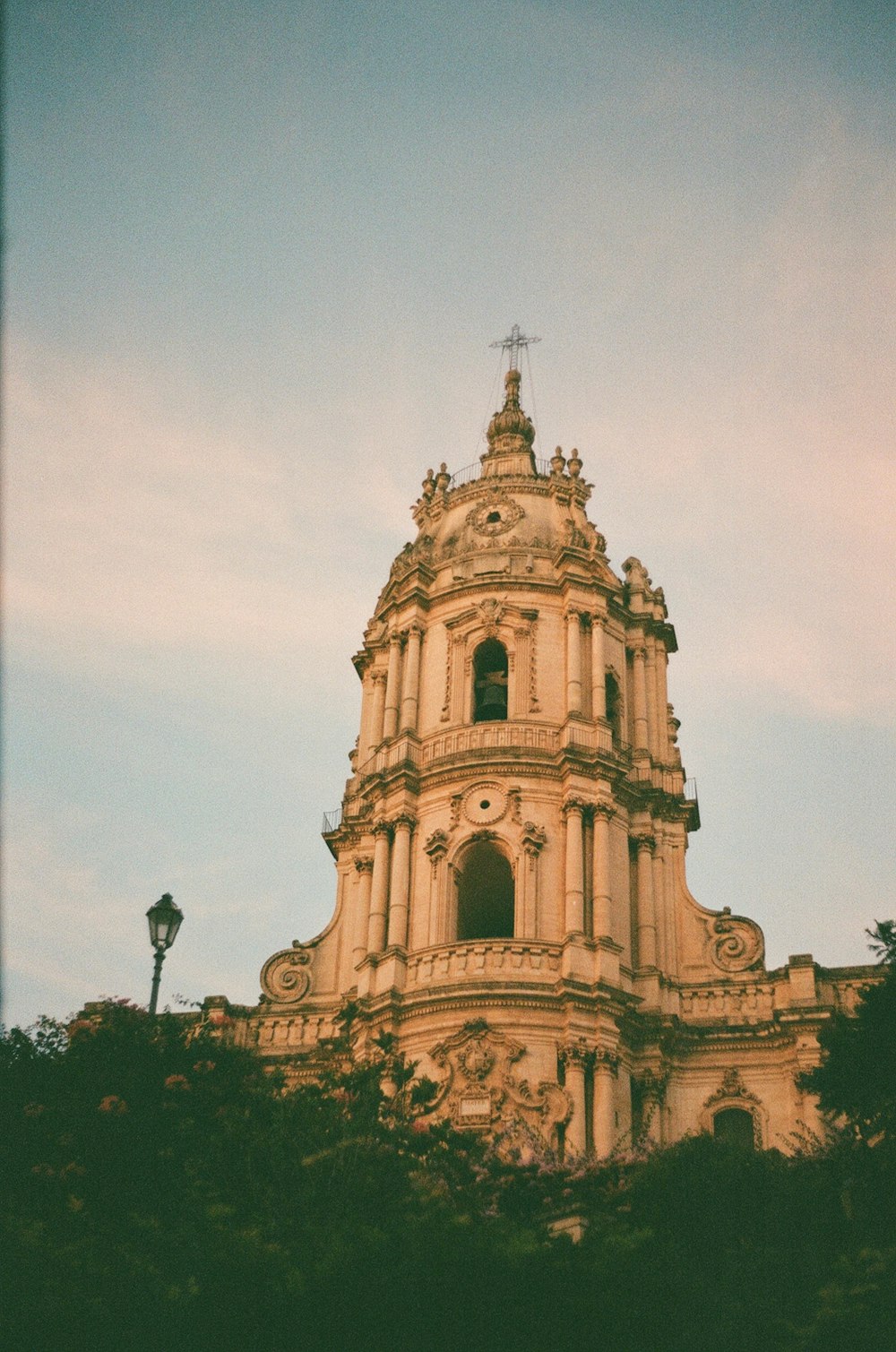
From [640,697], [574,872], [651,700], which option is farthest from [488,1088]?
[651,700]

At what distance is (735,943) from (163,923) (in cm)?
1881

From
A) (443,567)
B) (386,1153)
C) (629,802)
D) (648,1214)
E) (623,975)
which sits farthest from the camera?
(443,567)

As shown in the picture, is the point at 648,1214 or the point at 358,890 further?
the point at 358,890

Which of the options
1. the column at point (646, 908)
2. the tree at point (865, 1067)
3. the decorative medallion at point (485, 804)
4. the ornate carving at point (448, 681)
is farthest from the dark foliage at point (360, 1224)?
the ornate carving at point (448, 681)

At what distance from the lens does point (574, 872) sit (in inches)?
1443

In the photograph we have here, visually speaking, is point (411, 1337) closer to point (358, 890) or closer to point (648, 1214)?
point (648, 1214)

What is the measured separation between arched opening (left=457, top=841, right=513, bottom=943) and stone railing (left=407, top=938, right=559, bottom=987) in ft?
7.07

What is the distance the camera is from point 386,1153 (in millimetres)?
23031

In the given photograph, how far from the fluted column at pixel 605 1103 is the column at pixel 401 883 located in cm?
574

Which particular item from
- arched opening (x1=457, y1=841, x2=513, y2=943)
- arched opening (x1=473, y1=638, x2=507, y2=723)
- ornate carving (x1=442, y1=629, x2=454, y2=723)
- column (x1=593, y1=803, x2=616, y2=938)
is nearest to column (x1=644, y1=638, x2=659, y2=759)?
column (x1=593, y1=803, x2=616, y2=938)

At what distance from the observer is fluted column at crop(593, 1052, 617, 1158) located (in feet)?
108

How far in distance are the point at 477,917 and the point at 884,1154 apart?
55.8ft

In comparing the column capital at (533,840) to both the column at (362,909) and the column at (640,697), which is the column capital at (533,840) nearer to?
the column at (362,909)

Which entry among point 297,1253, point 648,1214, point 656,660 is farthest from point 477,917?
point 297,1253
